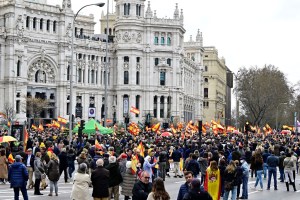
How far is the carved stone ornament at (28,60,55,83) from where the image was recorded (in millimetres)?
88938

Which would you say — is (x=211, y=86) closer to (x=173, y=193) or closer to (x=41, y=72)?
(x=41, y=72)

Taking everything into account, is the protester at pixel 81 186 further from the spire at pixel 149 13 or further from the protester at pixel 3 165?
the spire at pixel 149 13

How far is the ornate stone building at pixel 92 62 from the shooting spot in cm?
8512

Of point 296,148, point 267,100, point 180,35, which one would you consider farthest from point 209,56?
point 296,148

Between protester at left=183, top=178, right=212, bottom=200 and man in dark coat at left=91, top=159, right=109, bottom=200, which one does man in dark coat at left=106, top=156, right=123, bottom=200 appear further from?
protester at left=183, top=178, right=212, bottom=200

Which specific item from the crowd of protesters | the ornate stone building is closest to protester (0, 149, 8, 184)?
the crowd of protesters

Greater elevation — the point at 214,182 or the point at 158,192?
the point at 158,192

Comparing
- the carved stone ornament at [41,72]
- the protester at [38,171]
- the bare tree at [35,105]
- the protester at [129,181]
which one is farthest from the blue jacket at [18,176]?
the carved stone ornament at [41,72]

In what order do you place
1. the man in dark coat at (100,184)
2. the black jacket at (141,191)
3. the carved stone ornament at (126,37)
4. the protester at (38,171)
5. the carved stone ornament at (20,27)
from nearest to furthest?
1. the black jacket at (141,191)
2. the man in dark coat at (100,184)
3. the protester at (38,171)
4. the carved stone ornament at (20,27)
5. the carved stone ornament at (126,37)

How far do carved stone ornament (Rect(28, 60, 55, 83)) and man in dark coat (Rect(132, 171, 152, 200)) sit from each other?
7635 cm

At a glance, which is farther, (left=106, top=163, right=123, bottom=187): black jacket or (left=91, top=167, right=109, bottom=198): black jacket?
(left=106, top=163, right=123, bottom=187): black jacket

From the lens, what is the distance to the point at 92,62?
325ft

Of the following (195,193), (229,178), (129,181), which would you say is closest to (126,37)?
(229,178)

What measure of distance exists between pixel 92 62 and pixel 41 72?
1059 centimetres
